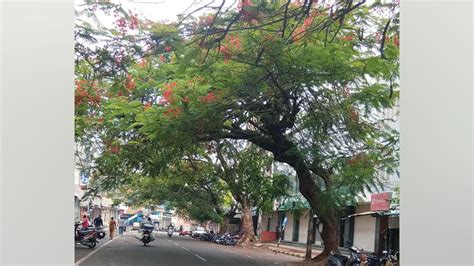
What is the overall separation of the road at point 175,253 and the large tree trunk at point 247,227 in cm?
6

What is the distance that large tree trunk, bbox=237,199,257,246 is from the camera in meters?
3.58

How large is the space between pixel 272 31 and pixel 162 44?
71cm

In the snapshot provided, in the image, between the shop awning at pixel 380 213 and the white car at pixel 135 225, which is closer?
the shop awning at pixel 380 213

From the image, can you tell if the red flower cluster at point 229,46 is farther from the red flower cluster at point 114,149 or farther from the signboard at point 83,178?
the signboard at point 83,178

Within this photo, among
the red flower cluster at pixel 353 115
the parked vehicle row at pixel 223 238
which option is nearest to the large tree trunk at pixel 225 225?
the parked vehicle row at pixel 223 238

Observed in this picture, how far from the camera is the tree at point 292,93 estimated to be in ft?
10.2

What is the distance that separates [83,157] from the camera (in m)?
3.31

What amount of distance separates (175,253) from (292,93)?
136 cm

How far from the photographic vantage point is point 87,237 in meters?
3.17

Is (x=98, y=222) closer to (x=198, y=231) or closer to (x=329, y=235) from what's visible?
(x=198, y=231)
